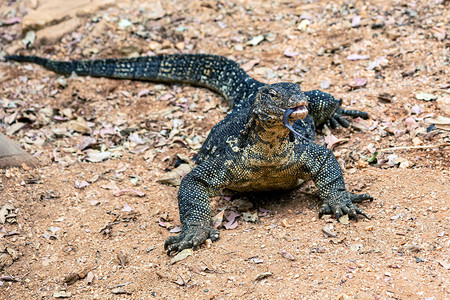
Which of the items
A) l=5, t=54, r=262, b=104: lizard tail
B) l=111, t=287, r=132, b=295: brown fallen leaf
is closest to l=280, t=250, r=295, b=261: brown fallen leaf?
l=111, t=287, r=132, b=295: brown fallen leaf

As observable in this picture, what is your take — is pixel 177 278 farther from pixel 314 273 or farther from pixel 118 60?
pixel 118 60

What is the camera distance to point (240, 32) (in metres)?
12.0

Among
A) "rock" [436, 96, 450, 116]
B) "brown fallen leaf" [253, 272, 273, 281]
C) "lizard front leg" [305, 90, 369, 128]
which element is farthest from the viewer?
"lizard front leg" [305, 90, 369, 128]

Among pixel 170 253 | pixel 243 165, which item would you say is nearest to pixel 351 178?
pixel 243 165

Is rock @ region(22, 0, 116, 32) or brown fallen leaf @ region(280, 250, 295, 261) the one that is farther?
rock @ region(22, 0, 116, 32)

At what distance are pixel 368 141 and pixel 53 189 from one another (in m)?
5.13

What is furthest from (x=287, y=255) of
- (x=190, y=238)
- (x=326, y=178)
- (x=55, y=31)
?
(x=55, y=31)

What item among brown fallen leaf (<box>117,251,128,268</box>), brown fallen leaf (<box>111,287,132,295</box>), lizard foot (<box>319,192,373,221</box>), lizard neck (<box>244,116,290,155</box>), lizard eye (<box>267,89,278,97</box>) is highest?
lizard eye (<box>267,89,278,97</box>)

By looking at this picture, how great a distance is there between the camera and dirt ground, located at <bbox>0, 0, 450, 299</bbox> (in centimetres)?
558

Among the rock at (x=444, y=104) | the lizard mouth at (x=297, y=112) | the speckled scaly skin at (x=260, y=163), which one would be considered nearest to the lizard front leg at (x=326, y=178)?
the speckled scaly skin at (x=260, y=163)

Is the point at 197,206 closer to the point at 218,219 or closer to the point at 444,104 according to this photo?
the point at 218,219

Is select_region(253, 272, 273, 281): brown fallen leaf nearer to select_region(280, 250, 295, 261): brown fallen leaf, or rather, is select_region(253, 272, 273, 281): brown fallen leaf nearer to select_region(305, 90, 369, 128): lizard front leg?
select_region(280, 250, 295, 261): brown fallen leaf

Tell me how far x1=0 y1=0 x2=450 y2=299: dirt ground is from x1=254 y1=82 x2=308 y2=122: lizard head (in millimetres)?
1535

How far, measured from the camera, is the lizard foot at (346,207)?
251 inches
